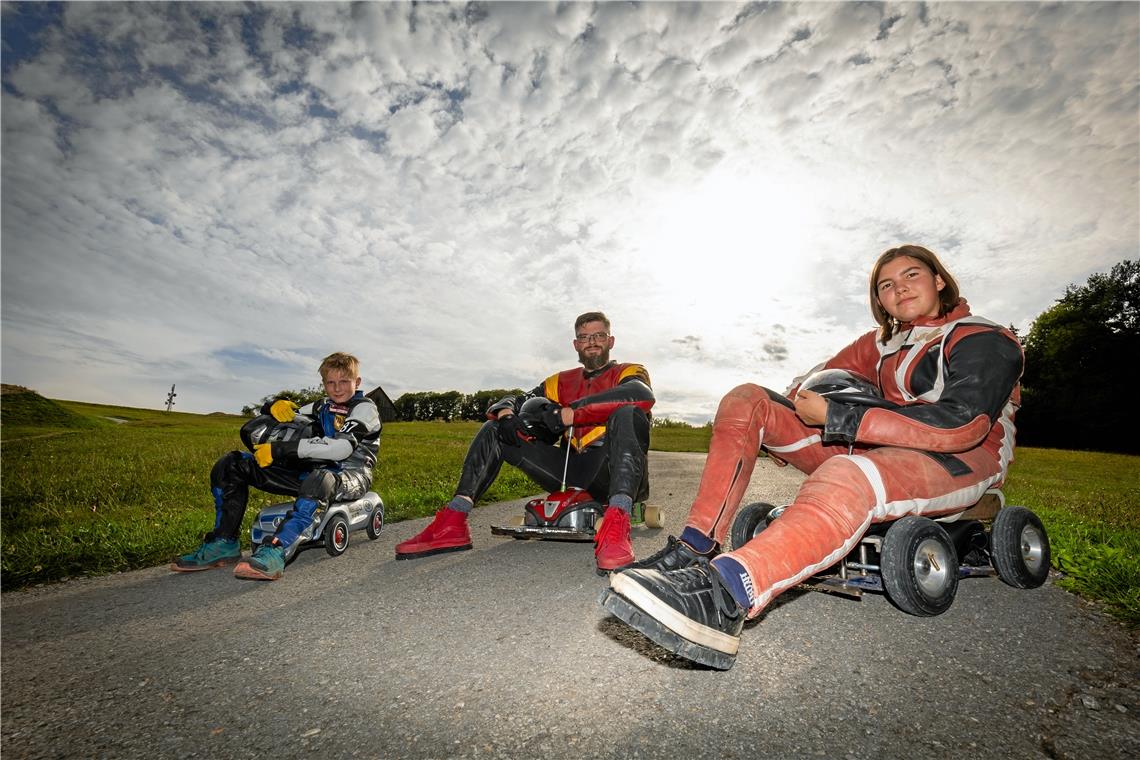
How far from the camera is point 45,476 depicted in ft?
28.3

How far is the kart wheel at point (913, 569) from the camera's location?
2.05m

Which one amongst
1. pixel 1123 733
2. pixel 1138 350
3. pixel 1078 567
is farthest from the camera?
pixel 1138 350

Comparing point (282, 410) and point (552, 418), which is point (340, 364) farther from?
point (552, 418)

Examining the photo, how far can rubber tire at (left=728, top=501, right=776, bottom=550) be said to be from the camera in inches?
113

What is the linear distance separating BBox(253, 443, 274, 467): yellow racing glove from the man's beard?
2.82 metres

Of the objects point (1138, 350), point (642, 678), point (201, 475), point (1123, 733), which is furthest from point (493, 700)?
point (1138, 350)

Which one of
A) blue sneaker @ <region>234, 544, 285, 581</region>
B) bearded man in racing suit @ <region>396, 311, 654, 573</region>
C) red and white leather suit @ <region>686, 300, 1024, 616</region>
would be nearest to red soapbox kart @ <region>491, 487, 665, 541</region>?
bearded man in racing suit @ <region>396, 311, 654, 573</region>

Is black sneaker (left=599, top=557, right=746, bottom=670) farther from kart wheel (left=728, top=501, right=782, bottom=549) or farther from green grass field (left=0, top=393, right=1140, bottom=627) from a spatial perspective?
green grass field (left=0, top=393, right=1140, bottom=627)

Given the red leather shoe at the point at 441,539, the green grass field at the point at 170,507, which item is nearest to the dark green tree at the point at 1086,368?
the green grass field at the point at 170,507

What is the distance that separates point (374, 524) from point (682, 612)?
3612mm

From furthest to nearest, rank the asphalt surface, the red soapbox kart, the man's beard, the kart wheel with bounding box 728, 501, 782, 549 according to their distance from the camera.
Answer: the man's beard
the red soapbox kart
the kart wheel with bounding box 728, 501, 782, 549
the asphalt surface

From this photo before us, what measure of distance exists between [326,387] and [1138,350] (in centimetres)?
4759

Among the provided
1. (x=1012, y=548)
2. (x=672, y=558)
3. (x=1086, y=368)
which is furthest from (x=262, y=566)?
(x=1086, y=368)

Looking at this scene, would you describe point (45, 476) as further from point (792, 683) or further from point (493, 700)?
→ point (792, 683)
